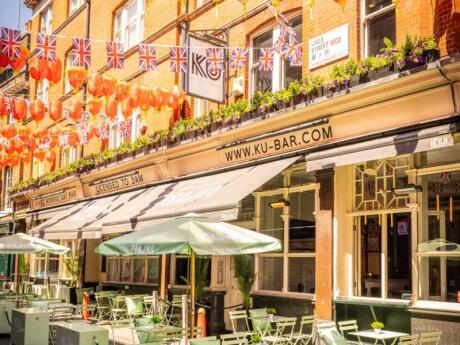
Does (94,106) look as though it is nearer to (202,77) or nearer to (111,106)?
(111,106)

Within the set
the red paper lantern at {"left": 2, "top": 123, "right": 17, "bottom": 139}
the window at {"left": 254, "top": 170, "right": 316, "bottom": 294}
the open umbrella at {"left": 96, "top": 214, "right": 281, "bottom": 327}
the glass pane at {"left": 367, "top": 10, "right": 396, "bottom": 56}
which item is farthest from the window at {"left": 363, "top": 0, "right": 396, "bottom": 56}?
the red paper lantern at {"left": 2, "top": 123, "right": 17, "bottom": 139}

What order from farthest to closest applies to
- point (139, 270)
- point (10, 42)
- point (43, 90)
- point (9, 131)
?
point (43, 90) → point (139, 270) → point (9, 131) → point (10, 42)

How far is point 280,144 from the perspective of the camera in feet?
38.5

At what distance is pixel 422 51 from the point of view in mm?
8938

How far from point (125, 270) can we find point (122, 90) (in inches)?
295

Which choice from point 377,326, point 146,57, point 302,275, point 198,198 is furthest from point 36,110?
point 377,326

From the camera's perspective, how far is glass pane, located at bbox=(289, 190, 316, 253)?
11.9m

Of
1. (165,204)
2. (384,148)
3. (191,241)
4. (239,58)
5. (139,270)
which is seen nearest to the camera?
(191,241)

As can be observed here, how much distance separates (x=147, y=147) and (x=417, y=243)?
8.93 meters

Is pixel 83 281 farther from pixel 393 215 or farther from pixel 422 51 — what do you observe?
pixel 422 51

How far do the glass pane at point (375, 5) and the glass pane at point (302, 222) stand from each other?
3.73m

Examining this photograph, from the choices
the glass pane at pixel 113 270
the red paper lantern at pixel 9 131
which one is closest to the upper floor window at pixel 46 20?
the red paper lantern at pixel 9 131

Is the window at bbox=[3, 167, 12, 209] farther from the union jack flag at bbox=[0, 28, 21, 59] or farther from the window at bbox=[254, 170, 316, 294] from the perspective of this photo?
the window at bbox=[254, 170, 316, 294]

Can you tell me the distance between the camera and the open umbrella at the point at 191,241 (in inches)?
318
